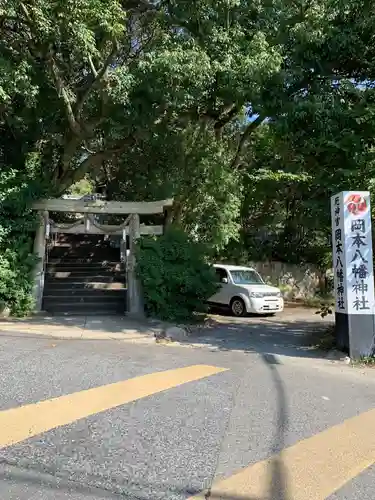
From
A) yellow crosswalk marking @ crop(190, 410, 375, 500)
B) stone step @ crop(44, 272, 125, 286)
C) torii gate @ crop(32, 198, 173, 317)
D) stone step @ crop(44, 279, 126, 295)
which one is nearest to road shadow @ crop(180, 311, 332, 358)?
torii gate @ crop(32, 198, 173, 317)

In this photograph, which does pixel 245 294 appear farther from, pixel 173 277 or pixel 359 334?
pixel 359 334

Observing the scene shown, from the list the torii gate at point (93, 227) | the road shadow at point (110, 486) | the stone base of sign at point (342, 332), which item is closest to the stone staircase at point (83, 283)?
the torii gate at point (93, 227)

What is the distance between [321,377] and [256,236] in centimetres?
1641

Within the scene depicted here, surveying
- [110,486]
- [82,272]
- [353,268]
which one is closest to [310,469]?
[110,486]

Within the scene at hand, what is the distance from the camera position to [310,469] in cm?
377

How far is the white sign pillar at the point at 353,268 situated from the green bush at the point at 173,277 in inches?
167

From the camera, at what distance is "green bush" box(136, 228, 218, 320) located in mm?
12234

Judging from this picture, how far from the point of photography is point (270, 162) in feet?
72.0

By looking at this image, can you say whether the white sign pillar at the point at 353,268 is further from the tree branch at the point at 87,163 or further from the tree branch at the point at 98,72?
the tree branch at the point at 87,163

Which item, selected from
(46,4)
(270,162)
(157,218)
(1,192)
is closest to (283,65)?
(46,4)

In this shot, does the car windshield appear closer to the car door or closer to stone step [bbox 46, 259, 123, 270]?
the car door

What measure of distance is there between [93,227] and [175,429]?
993cm

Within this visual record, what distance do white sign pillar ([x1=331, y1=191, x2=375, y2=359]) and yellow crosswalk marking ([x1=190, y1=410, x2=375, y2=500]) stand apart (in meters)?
4.06

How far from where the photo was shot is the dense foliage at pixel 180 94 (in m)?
9.93
